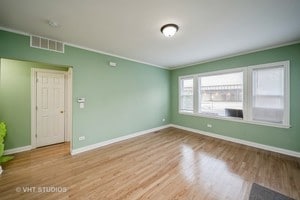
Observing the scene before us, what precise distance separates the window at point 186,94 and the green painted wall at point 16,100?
502 centimetres

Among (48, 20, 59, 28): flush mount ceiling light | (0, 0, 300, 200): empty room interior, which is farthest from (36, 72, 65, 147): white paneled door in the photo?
(48, 20, 59, 28): flush mount ceiling light

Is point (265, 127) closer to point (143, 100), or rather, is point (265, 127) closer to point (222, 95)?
point (222, 95)

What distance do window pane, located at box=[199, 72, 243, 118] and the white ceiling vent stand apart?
4.46 m

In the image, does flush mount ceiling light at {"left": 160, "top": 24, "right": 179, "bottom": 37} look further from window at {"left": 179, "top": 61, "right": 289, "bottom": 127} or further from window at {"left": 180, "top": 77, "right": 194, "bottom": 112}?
window at {"left": 180, "top": 77, "right": 194, "bottom": 112}

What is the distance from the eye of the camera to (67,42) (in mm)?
3070

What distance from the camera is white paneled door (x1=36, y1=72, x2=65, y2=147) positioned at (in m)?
3.63

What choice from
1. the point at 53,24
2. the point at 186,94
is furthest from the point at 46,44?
the point at 186,94

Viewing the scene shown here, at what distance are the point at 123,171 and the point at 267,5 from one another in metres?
3.56

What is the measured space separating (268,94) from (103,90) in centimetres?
449

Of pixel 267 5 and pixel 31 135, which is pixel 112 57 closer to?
pixel 31 135

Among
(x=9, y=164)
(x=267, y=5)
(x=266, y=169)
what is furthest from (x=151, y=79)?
(x=9, y=164)

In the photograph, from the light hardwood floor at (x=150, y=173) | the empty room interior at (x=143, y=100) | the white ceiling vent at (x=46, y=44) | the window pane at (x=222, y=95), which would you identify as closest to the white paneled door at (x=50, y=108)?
the empty room interior at (x=143, y=100)

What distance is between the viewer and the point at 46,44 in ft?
9.30

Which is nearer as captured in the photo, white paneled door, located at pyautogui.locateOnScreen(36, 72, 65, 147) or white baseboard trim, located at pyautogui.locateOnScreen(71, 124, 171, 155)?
white baseboard trim, located at pyautogui.locateOnScreen(71, 124, 171, 155)
